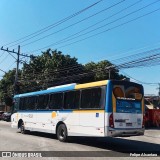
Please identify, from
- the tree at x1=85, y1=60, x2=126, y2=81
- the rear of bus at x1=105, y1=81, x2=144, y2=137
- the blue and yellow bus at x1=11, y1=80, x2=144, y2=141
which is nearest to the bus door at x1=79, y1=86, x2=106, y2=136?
the blue and yellow bus at x1=11, y1=80, x2=144, y2=141

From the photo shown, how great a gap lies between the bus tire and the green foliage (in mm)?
25640

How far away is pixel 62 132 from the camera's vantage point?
57.8 ft

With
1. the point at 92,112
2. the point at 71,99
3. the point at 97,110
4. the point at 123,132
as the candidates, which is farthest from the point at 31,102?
the point at 123,132

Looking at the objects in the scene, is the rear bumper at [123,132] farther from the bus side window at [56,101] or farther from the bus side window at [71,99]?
the bus side window at [56,101]

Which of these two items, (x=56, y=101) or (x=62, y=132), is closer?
(x=62, y=132)

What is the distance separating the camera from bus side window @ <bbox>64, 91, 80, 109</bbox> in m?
16.4

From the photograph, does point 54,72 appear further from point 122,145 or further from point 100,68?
point 122,145

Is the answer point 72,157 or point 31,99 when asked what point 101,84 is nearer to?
point 72,157

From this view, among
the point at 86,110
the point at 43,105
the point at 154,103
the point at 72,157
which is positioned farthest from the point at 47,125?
the point at 154,103

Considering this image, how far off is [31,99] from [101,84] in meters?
8.27

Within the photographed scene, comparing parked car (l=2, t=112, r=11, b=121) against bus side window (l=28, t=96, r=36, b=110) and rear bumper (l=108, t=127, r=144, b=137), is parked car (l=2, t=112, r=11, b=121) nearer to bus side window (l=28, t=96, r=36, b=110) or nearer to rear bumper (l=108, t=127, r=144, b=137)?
bus side window (l=28, t=96, r=36, b=110)

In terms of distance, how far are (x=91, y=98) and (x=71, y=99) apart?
6.55ft

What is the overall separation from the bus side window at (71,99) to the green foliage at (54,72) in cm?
2599

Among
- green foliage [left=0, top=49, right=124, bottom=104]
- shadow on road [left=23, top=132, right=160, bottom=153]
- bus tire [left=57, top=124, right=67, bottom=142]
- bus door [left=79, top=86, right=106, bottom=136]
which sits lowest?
shadow on road [left=23, top=132, right=160, bottom=153]
